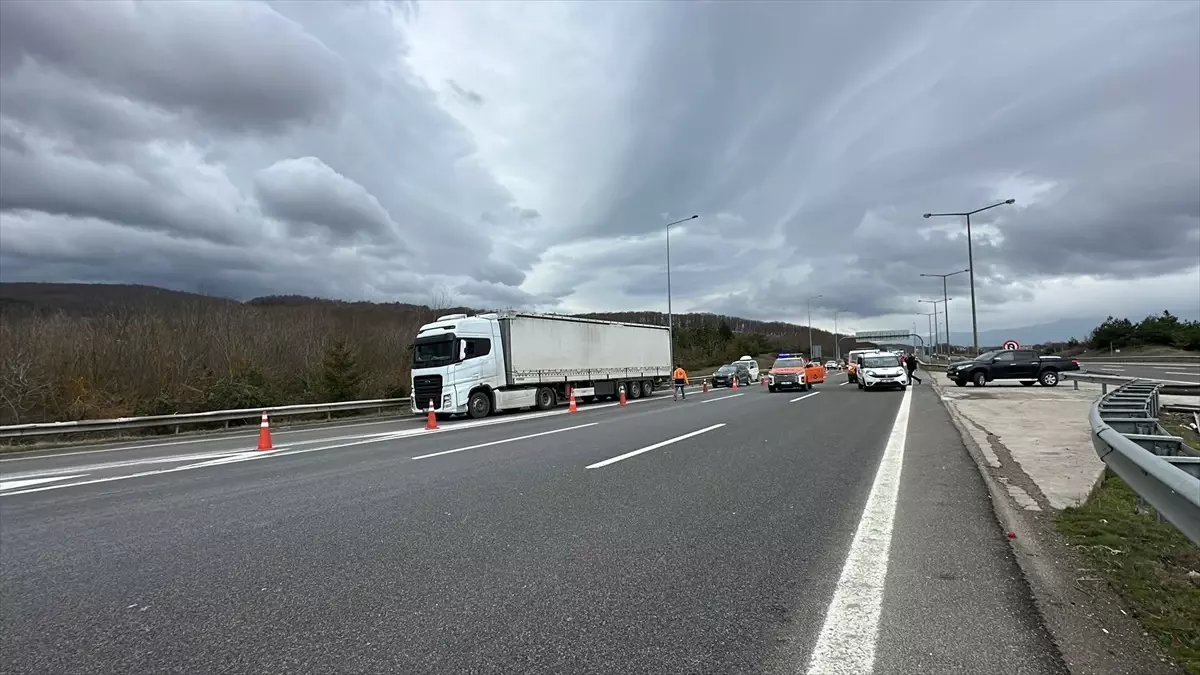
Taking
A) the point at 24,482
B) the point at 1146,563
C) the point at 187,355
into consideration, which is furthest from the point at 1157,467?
the point at 187,355

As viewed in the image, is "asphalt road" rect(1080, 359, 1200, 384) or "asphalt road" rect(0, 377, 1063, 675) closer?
"asphalt road" rect(0, 377, 1063, 675)

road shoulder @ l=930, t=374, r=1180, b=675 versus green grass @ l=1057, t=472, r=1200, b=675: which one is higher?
green grass @ l=1057, t=472, r=1200, b=675

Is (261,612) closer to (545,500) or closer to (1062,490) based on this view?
(545,500)

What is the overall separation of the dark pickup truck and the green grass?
92.3 feet

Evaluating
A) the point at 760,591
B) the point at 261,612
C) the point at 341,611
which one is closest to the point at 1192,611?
the point at 760,591

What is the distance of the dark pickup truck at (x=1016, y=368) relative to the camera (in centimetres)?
2950

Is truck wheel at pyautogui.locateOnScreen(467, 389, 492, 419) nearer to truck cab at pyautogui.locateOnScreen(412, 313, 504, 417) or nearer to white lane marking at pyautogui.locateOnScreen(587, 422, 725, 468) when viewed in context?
truck cab at pyautogui.locateOnScreen(412, 313, 504, 417)

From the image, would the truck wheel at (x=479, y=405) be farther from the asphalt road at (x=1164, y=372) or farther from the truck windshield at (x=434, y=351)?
the asphalt road at (x=1164, y=372)

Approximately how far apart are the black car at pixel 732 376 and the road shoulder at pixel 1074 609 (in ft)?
119

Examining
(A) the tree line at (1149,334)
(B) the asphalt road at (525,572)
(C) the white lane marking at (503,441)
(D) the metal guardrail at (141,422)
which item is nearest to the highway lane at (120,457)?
(D) the metal guardrail at (141,422)

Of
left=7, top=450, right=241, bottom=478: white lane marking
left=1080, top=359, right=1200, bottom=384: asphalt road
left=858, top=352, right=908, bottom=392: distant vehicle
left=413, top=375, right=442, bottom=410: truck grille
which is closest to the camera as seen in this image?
left=7, top=450, right=241, bottom=478: white lane marking

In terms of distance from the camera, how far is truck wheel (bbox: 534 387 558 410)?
24.3 m

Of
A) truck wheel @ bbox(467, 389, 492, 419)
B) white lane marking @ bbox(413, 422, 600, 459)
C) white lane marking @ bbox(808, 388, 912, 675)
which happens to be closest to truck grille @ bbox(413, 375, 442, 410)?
truck wheel @ bbox(467, 389, 492, 419)

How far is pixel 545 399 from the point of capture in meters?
24.8
